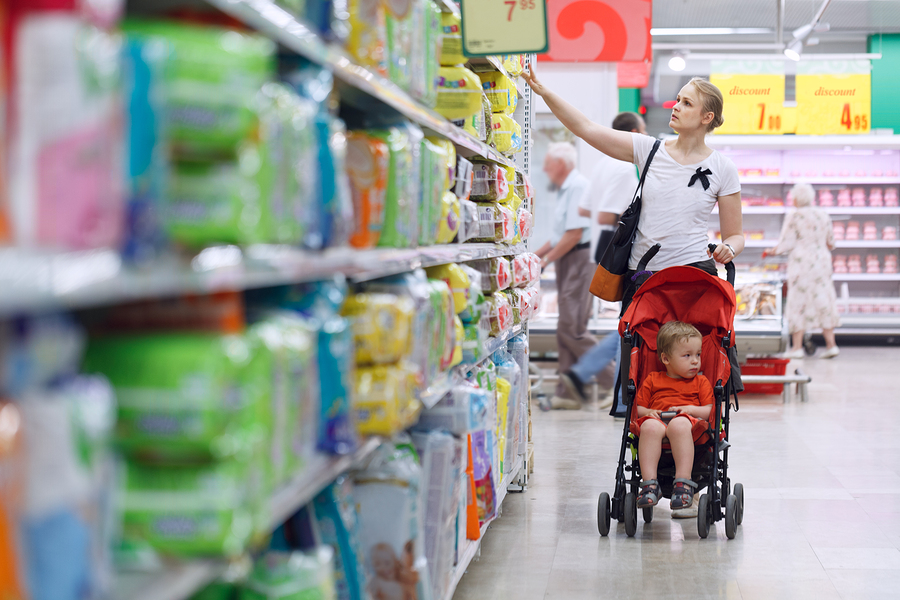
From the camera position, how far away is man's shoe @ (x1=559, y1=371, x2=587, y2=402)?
20.1ft

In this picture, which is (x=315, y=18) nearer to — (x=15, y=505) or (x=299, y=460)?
(x=299, y=460)

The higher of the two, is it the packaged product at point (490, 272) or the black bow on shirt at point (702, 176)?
the black bow on shirt at point (702, 176)

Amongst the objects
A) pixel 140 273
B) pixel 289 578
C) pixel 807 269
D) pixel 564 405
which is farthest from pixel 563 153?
pixel 140 273

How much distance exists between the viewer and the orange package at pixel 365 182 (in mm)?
1702

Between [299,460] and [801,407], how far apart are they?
18.2 ft

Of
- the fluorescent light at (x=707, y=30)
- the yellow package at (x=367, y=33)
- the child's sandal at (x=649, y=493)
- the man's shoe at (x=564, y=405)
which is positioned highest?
the fluorescent light at (x=707, y=30)

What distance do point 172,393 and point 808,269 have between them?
353 inches

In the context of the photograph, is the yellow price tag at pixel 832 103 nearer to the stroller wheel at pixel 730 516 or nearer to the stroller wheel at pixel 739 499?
the stroller wheel at pixel 739 499

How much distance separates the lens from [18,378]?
31.2 inches

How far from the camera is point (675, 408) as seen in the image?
3.28 meters

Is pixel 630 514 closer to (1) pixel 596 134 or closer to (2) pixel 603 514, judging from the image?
(2) pixel 603 514

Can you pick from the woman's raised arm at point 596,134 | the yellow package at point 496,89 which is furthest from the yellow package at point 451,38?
the woman's raised arm at point 596,134

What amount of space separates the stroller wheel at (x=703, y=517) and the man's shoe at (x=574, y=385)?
9.48 feet

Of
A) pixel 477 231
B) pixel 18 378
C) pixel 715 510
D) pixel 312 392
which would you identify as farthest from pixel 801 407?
pixel 18 378
